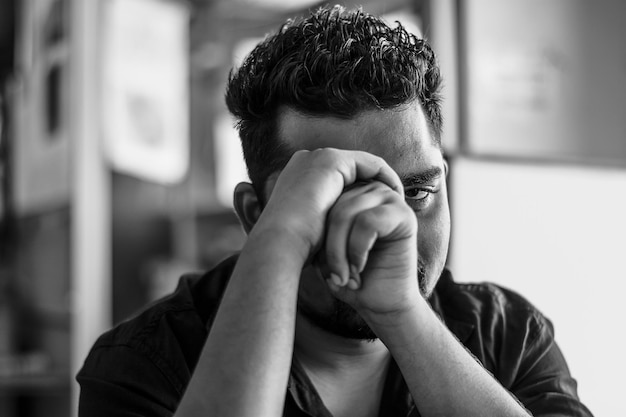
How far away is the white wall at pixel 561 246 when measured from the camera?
4.45ft

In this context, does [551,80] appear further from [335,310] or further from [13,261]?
[13,261]

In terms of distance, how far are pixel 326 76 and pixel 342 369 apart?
0.44m

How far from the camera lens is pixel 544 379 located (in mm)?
1201

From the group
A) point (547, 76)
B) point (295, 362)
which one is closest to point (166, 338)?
point (295, 362)

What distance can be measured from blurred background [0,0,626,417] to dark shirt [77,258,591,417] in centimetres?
10

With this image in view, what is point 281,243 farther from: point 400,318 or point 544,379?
point 544,379

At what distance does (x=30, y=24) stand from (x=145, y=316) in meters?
2.42

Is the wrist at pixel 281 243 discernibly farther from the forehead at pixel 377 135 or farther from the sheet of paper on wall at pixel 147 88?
the sheet of paper on wall at pixel 147 88

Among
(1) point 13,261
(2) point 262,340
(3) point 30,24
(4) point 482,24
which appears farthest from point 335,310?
(3) point 30,24

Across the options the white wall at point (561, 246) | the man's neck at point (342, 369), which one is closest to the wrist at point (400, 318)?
the man's neck at point (342, 369)

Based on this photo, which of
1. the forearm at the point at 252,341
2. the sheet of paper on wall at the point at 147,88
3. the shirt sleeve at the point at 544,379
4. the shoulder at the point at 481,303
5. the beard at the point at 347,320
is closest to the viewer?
the forearm at the point at 252,341

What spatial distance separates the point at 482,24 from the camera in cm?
213

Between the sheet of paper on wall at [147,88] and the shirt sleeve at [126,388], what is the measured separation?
181cm

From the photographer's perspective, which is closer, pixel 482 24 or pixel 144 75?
pixel 482 24
